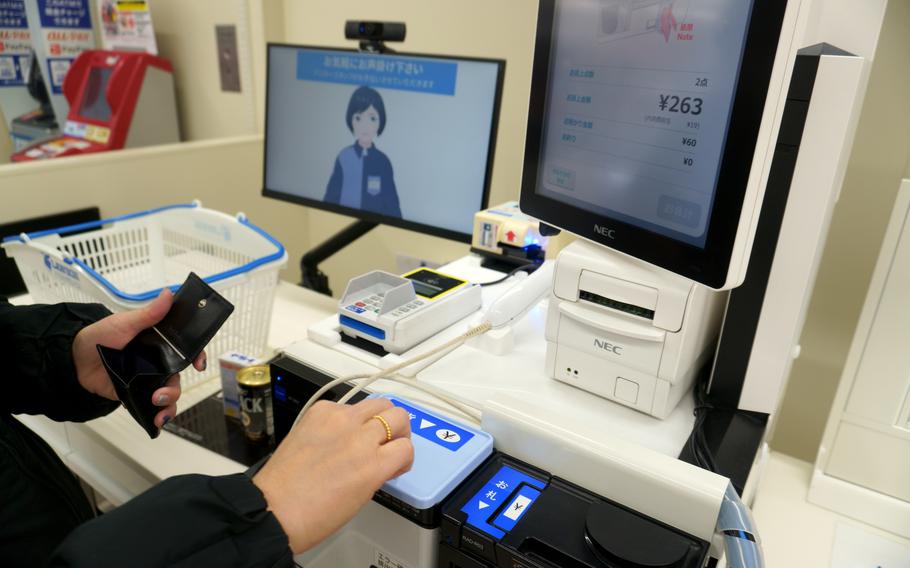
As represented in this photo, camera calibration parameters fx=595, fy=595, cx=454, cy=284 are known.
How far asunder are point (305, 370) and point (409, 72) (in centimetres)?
72

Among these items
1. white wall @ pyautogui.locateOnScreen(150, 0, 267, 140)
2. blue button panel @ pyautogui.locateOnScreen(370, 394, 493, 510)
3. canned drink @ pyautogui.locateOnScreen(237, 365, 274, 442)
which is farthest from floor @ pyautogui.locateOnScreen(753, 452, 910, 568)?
white wall @ pyautogui.locateOnScreen(150, 0, 267, 140)

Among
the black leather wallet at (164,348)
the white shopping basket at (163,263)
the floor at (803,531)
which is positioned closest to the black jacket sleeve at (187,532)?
the black leather wallet at (164,348)

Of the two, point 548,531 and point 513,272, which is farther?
point 513,272

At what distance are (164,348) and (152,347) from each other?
0.03m

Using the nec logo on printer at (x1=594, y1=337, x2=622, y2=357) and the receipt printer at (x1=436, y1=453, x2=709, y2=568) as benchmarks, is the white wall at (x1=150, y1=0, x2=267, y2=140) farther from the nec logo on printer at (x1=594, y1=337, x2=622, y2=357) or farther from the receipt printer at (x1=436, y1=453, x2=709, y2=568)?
the receipt printer at (x1=436, y1=453, x2=709, y2=568)

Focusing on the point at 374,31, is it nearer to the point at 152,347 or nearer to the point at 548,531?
the point at 152,347

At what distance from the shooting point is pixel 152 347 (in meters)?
0.80

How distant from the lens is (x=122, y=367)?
2.60ft

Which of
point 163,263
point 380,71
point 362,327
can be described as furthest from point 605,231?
point 163,263

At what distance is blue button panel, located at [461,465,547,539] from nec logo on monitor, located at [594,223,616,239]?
288mm

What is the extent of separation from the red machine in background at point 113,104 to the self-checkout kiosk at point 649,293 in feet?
6.06

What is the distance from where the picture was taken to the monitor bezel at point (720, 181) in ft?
1.68

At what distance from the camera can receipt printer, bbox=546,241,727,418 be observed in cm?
66

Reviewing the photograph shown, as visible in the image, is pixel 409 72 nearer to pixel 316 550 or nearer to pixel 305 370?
pixel 305 370
